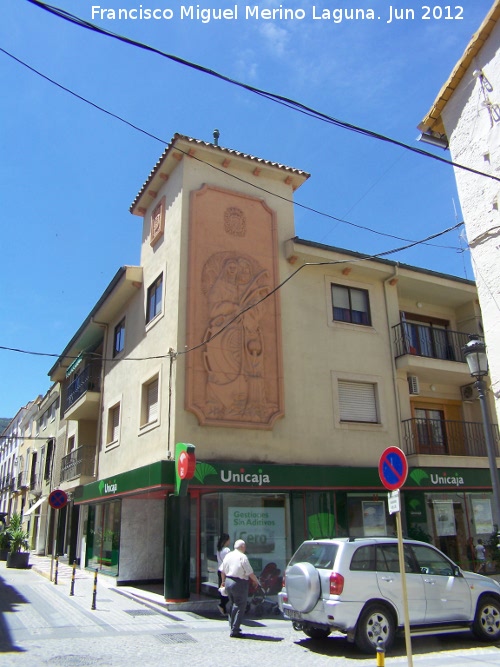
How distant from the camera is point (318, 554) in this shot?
9461 mm

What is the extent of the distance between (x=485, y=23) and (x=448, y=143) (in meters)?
1.94

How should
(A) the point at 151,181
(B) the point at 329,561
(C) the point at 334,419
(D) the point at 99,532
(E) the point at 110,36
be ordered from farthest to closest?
(D) the point at 99,532 → (A) the point at 151,181 → (C) the point at 334,419 → (B) the point at 329,561 → (E) the point at 110,36

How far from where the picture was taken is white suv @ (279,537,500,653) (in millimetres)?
8594

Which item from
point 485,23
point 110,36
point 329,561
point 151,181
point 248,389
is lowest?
point 329,561

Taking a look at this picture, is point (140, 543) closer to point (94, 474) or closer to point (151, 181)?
point (94, 474)

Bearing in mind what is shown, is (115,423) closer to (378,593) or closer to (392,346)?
(392,346)

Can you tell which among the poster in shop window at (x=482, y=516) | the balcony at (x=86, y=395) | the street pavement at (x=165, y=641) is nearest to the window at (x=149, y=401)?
the street pavement at (x=165, y=641)

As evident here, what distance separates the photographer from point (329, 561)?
29.8 feet

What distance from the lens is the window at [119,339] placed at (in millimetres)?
19703

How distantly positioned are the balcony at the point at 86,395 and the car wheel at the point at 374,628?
571 inches

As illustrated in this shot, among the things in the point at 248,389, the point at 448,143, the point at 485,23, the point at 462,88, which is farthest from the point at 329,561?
the point at 485,23

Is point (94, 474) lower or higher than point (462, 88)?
lower

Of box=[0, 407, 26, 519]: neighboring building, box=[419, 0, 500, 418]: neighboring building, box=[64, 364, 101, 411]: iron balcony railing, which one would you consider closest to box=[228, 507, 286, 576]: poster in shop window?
box=[419, 0, 500, 418]: neighboring building

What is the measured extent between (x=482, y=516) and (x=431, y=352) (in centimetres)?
532
